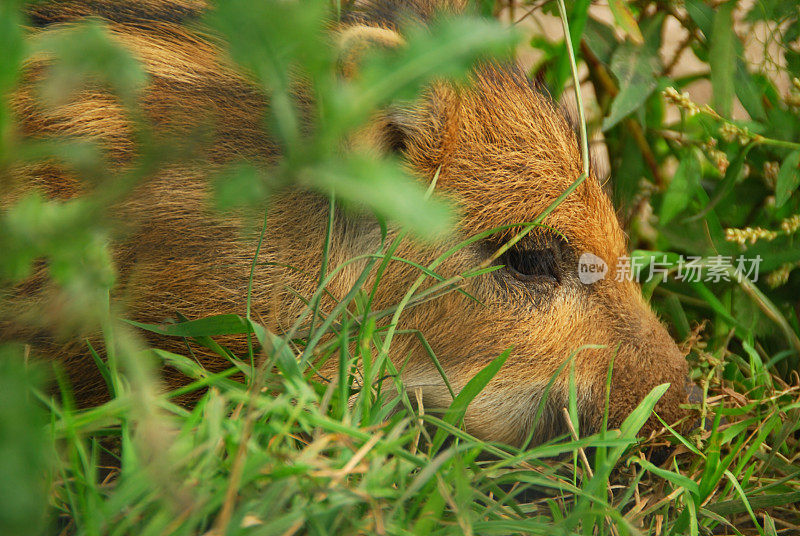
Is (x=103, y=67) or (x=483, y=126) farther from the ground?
(x=103, y=67)

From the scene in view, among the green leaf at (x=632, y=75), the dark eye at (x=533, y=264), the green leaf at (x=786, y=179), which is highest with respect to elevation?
the green leaf at (x=632, y=75)

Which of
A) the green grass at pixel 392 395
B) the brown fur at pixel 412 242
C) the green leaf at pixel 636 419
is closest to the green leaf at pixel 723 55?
the green grass at pixel 392 395

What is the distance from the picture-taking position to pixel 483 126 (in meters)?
2.12

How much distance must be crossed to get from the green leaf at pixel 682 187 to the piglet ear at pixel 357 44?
1197mm

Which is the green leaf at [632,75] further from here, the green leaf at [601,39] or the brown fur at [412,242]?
the brown fur at [412,242]

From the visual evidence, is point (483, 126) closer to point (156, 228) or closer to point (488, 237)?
point (488, 237)

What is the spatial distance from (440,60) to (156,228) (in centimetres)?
126

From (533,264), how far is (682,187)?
78cm

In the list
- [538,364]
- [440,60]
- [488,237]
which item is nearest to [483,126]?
[488,237]

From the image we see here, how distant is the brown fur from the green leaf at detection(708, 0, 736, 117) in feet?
2.06

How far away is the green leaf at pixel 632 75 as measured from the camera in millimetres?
2430

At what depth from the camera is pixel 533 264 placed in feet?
7.03

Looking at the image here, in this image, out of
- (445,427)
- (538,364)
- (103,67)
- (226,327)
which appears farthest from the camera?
(538,364)

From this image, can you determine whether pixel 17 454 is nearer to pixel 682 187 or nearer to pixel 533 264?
pixel 533 264
